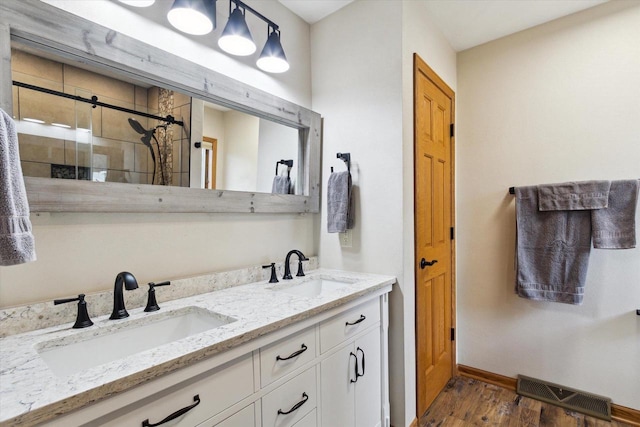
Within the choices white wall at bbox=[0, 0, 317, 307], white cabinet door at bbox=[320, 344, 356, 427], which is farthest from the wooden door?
white wall at bbox=[0, 0, 317, 307]

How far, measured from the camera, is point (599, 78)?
198 cm

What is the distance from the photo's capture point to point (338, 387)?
140 centimetres

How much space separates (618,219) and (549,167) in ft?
1.62

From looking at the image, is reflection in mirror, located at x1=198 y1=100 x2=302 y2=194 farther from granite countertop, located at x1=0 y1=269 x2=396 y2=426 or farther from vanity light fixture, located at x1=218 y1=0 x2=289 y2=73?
granite countertop, located at x1=0 y1=269 x2=396 y2=426

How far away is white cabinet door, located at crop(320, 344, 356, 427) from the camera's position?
4.37 feet

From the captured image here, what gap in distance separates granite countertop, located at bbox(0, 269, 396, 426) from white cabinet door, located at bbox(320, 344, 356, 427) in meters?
0.26

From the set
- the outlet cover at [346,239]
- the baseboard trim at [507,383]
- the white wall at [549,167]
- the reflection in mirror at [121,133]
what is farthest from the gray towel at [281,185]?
the baseboard trim at [507,383]

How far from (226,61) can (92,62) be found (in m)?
0.64

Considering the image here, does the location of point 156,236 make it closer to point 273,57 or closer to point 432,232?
point 273,57

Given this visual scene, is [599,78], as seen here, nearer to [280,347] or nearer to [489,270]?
[489,270]

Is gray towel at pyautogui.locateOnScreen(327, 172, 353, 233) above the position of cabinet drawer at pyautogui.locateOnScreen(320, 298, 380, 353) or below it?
above

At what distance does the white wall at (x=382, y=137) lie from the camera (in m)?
1.79

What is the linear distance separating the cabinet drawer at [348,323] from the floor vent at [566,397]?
137 cm

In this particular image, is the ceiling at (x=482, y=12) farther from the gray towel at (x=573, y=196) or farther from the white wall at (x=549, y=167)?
the gray towel at (x=573, y=196)
